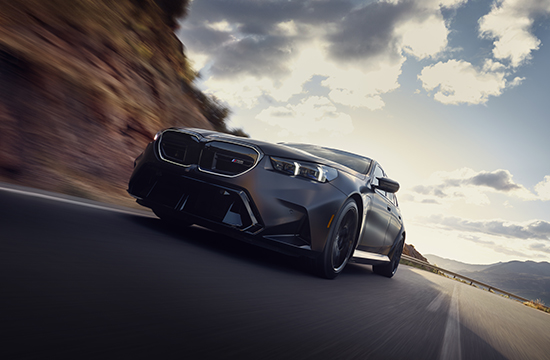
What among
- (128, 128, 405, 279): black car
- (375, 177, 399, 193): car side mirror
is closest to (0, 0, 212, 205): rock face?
(128, 128, 405, 279): black car

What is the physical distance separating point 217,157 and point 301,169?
29.2 inches

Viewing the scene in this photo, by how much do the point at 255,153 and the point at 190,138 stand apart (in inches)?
25.5

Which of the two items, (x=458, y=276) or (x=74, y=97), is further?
(x=458, y=276)

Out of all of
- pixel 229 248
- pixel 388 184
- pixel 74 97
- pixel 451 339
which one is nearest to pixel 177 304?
pixel 229 248

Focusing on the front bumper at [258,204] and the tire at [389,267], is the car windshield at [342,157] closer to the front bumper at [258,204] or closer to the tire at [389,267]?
the front bumper at [258,204]

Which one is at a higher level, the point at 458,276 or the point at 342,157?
the point at 342,157

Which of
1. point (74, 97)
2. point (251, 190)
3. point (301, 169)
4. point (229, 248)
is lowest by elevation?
point (229, 248)

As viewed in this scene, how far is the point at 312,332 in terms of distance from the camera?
269 centimetres

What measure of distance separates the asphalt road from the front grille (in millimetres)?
700

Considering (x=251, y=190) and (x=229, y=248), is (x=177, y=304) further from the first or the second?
(x=229, y=248)

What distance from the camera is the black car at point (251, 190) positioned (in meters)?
3.91

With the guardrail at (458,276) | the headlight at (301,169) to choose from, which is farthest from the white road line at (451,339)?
the guardrail at (458,276)

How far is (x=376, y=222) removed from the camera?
18.8ft

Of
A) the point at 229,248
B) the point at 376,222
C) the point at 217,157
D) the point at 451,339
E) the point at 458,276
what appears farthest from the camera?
the point at 458,276
